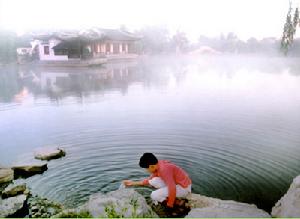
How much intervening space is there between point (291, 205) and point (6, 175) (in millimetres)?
7613

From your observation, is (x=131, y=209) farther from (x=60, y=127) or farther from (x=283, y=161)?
(x=60, y=127)

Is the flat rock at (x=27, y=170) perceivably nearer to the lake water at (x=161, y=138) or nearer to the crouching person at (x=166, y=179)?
the lake water at (x=161, y=138)

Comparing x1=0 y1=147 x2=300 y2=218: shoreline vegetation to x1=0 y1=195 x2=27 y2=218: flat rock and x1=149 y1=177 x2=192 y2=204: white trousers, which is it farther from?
x1=149 y1=177 x2=192 y2=204: white trousers

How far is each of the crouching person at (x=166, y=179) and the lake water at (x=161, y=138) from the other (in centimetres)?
177

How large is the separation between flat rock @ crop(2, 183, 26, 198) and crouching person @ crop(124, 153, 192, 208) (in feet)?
11.2

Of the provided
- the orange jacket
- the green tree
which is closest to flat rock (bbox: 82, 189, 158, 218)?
the orange jacket

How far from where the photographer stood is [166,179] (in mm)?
6844

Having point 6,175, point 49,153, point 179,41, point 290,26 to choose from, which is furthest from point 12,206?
point 179,41

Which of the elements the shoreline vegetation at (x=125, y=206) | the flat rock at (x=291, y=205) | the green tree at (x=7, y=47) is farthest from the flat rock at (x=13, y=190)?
the green tree at (x=7, y=47)

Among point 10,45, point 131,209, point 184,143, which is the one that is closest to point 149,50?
point 10,45

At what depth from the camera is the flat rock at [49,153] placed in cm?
1132

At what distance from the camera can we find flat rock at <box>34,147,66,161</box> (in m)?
11.3

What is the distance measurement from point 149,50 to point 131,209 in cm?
8878

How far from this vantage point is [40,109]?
65.0 ft
